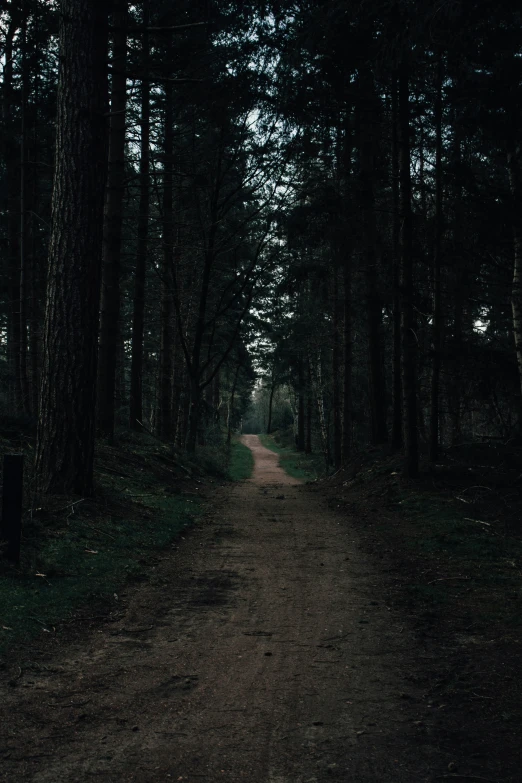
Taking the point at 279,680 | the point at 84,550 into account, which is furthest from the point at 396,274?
the point at 279,680

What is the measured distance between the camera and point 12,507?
6.15 m

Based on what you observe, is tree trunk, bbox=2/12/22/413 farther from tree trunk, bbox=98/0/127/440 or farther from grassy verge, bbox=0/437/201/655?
grassy verge, bbox=0/437/201/655

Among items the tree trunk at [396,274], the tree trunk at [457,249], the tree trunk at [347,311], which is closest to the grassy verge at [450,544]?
the tree trunk at [396,274]

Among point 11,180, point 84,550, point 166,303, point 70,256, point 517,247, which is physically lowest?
point 84,550

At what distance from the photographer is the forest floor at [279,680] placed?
10.1 ft

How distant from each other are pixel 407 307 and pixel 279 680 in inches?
419

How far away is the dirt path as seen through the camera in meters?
3.05

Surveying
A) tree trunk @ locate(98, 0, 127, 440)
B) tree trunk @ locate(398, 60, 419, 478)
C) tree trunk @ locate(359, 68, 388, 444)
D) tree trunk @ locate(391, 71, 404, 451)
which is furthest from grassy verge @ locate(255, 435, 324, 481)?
tree trunk @ locate(98, 0, 127, 440)

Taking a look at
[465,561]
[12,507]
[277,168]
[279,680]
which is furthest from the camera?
[277,168]

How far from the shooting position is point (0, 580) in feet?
18.8

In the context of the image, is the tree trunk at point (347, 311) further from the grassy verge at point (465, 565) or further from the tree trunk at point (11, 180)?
the tree trunk at point (11, 180)

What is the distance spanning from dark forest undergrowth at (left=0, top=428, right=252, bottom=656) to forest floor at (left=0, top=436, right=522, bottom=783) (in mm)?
228

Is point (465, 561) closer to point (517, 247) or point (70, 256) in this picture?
point (517, 247)

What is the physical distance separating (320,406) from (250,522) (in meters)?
20.9
